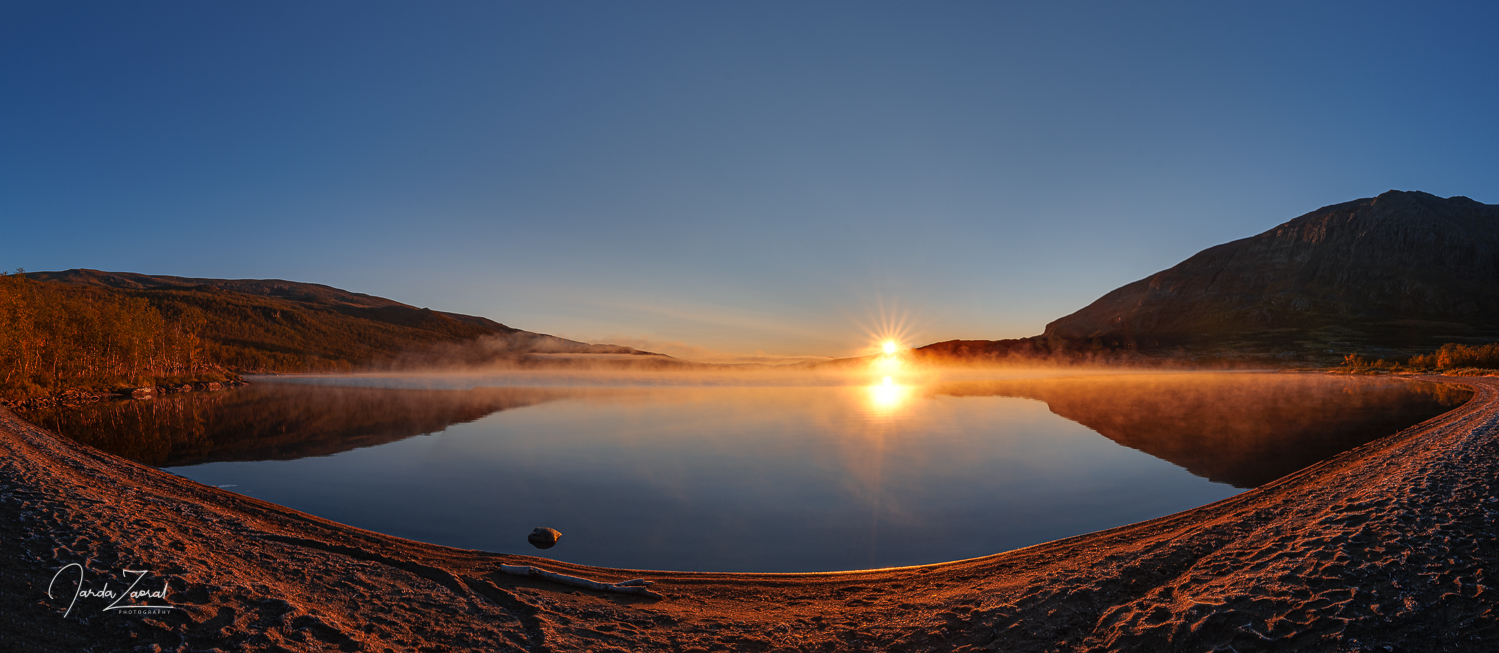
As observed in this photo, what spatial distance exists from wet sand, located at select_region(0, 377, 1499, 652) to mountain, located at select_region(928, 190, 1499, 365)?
142 m

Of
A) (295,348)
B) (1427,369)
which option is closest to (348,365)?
(295,348)

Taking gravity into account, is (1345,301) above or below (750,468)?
above

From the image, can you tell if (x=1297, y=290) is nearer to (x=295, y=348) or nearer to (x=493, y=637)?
(x=493, y=637)

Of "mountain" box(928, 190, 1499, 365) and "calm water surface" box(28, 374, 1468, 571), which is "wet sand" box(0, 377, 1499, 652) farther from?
"mountain" box(928, 190, 1499, 365)

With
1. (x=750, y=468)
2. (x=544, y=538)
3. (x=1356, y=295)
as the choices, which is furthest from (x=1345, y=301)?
(x=544, y=538)

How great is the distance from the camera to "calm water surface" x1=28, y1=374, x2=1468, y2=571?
14.5 metres

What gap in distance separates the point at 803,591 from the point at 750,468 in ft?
41.6

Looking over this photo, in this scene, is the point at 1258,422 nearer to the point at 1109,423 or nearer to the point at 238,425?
the point at 1109,423

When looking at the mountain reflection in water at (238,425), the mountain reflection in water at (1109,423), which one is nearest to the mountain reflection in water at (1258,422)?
the mountain reflection in water at (1109,423)

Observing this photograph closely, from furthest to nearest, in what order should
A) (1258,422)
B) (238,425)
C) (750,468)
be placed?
(238,425), (1258,422), (750,468)

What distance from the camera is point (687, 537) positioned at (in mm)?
14367

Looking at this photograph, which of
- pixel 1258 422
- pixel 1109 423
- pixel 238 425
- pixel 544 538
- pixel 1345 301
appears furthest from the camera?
pixel 1345 301

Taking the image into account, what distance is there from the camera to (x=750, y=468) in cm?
2305

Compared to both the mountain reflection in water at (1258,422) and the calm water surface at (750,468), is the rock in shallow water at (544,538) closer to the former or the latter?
the calm water surface at (750,468)
